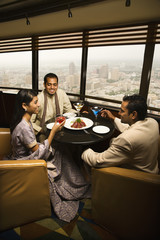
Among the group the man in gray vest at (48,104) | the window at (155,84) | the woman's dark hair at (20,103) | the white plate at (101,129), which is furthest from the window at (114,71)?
the woman's dark hair at (20,103)

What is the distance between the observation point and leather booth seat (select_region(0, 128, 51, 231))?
138 cm

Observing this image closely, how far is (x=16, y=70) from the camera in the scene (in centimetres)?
446

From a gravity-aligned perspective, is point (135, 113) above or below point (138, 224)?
above

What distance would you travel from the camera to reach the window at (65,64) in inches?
141

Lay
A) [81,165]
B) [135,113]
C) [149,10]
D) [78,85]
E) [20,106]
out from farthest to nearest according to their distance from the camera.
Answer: [78,85] → [81,165] → [149,10] → [20,106] → [135,113]

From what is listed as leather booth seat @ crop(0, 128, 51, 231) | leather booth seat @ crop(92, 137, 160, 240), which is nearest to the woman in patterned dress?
leather booth seat @ crop(0, 128, 51, 231)

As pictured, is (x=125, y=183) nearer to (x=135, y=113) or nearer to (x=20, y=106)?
(x=135, y=113)

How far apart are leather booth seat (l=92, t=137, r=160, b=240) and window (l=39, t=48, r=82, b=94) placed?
259 cm

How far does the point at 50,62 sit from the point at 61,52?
1.35 ft

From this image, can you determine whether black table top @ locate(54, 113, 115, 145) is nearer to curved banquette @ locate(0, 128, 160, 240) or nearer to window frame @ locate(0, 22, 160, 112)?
curved banquette @ locate(0, 128, 160, 240)

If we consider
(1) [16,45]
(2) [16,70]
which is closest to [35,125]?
(2) [16,70]

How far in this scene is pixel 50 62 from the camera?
3945 mm

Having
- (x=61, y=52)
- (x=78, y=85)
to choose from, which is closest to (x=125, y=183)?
(x=78, y=85)

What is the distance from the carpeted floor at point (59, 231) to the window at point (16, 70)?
358 centimetres
